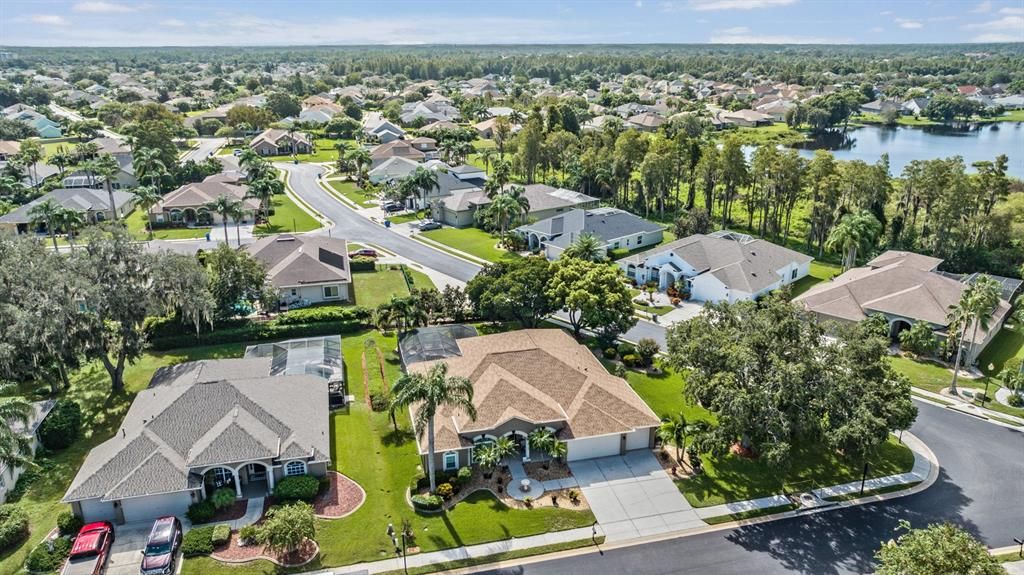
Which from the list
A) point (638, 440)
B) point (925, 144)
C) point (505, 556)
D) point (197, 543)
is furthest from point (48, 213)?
point (925, 144)

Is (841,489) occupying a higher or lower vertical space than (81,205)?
lower

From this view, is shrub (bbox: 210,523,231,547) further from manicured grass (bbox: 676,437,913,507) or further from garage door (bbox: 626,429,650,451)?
manicured grass (bbox: 676,437,913,507)

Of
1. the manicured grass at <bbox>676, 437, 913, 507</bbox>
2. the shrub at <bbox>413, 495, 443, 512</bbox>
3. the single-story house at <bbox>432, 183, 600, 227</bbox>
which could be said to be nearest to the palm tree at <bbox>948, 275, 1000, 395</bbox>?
the manicured grass at <bbox>676, 437, 913, 507</bbox>

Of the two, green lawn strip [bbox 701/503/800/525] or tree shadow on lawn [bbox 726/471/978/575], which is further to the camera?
green lawn strip [bbox 701/503/800/525]

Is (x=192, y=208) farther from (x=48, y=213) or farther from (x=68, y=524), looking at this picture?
(x=68, y=524)

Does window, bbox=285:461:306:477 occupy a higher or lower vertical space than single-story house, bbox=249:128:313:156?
lower

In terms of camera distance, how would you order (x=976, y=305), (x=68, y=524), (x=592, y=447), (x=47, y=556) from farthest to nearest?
(x=976, y=305) < (x=592, y=447) < (x=68, y=524) < (x=47, y=556)
